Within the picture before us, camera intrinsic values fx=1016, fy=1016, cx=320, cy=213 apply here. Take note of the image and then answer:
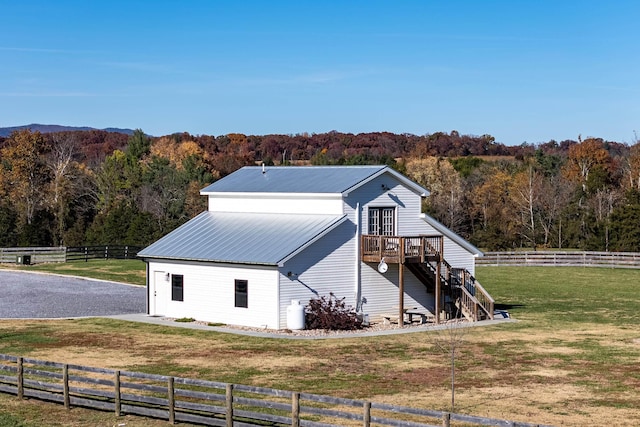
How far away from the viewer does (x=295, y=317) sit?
36.6 m

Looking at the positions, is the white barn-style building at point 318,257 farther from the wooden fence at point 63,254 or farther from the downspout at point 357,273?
the wooden fence at point 63,254

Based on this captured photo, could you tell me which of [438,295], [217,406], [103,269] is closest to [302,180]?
[438,295]

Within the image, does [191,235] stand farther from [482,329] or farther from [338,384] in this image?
[338,384]

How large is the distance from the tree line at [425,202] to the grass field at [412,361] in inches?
1440

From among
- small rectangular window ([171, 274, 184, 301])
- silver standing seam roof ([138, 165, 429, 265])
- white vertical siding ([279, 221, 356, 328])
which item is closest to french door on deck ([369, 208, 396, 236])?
white vertical siding ([279, 221, 356, 328])

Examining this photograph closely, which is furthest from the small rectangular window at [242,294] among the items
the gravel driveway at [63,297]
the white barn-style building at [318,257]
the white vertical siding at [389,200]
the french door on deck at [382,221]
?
the gravel driveway at [63,297]

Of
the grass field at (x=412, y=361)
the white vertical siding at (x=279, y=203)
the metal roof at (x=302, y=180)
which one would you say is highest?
the metal roof at (x=302, y=180)

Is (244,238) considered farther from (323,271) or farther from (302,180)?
(302,180)

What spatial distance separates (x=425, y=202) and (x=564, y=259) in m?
25.2

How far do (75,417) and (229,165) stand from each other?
103 meters

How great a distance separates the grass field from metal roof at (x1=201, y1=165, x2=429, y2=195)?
23.2 ft

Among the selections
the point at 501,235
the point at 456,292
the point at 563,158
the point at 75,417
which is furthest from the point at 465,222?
the point at 75,417

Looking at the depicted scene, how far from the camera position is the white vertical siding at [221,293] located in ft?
122

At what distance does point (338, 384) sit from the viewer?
26.1 meters
